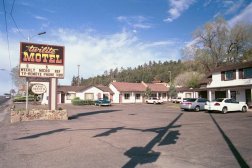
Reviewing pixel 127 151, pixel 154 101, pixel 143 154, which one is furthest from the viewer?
pixel 154 101

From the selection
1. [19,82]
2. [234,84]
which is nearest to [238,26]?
[234,84]

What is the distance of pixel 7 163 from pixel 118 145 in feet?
13.1

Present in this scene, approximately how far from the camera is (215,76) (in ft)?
132

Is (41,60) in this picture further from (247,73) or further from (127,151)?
(247,73)

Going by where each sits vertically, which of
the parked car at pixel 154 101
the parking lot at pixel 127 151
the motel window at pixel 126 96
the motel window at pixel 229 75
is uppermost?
the motel window at pixel 229 75

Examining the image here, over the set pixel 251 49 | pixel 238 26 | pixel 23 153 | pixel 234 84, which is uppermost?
pixel 238 26

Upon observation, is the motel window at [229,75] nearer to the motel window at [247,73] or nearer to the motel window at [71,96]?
the motel window at [247,73]

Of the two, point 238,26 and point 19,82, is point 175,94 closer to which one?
point 238,26

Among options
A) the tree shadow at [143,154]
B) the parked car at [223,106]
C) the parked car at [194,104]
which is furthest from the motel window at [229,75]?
the tree shadow at [143,154]

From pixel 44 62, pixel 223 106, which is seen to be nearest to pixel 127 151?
pixel 44 62

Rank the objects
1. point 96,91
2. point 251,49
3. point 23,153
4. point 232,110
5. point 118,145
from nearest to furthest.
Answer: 1. point 23,153
2. point 118,145
3. point 232,110
4. point 251,49
5. point 96,91

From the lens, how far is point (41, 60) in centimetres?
2161

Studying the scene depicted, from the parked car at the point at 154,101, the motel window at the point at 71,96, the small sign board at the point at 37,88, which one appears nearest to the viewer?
the small sign board at the point at 37,88

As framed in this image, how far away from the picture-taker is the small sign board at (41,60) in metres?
20.8
